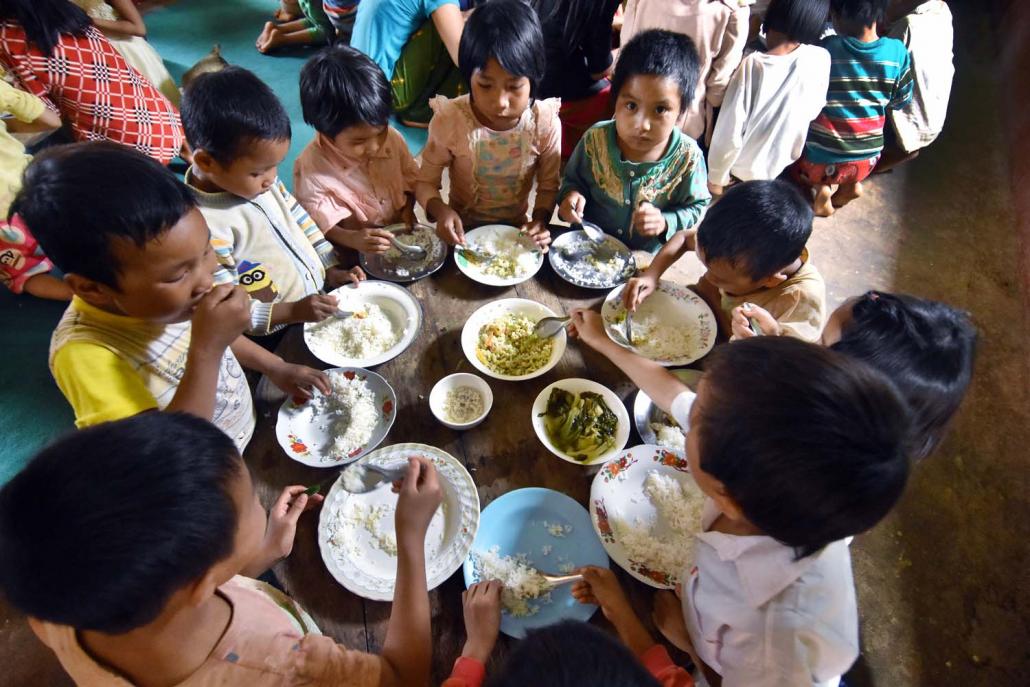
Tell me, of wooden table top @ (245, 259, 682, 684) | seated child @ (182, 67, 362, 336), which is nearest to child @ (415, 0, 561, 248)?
wooden table top @ (245, 259, 682, 684)

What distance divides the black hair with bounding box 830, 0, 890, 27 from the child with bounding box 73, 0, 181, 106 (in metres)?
5.13

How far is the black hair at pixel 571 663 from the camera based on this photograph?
79cm

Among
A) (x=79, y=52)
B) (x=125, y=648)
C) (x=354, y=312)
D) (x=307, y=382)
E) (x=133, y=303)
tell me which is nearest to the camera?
(x=125, y=648)

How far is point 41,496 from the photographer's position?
0.80 metres

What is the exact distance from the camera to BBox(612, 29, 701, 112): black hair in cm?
218

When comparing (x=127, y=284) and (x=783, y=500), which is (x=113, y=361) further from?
(x=783, y=500)

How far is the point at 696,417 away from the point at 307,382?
1.23 m

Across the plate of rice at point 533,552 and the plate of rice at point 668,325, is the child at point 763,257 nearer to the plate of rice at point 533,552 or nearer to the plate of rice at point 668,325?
the plate of rice at point 668,325

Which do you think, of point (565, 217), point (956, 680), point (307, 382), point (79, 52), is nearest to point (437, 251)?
point (565, 217)

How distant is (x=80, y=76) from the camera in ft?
10.2

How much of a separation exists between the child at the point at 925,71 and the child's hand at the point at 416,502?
182 inches

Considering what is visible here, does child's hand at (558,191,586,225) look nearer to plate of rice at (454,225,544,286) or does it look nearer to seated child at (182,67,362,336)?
plate of rice at (454,225,544,286)

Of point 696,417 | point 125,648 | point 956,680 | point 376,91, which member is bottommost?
point 956,680

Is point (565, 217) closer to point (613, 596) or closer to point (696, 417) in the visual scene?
point (696, 417)
